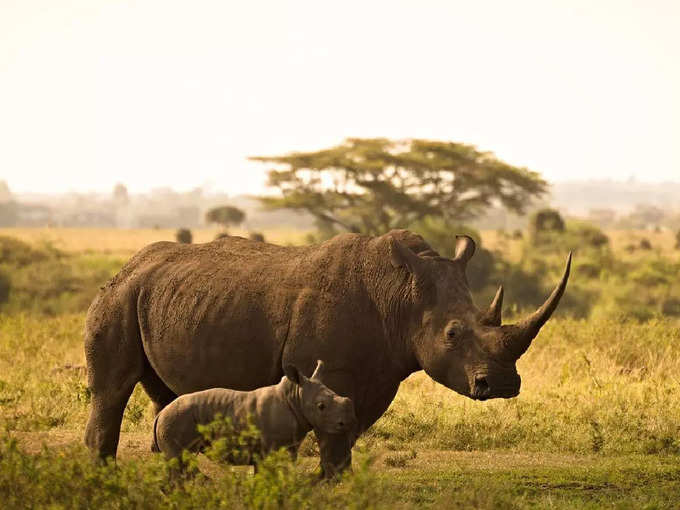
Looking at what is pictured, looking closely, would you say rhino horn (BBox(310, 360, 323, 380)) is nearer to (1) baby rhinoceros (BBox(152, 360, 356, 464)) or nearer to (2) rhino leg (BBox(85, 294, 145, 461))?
(1) baby rhinoceros (BBox(152, 360, 356, 464))

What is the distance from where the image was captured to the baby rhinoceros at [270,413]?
7344mm

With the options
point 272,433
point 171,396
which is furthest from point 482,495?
point 171,396

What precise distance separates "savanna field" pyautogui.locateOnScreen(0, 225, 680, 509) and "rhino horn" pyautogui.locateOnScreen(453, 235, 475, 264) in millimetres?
1501

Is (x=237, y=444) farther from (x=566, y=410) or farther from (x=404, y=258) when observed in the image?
(x=566, y=410)

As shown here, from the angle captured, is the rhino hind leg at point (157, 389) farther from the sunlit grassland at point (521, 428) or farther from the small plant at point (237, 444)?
the small plant at point (237, 444)

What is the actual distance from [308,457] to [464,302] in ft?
9.43

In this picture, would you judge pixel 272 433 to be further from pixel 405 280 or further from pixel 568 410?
pixel 568 410

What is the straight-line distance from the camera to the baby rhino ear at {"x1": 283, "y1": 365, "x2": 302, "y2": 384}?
24.1 feet

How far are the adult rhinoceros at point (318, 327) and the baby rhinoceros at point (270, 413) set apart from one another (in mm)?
372

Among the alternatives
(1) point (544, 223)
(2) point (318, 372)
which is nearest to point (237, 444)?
(2) point (318, 372)

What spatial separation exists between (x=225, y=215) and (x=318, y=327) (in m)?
57.0

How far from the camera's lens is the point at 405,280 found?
27.5 feet

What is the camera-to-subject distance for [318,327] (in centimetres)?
812

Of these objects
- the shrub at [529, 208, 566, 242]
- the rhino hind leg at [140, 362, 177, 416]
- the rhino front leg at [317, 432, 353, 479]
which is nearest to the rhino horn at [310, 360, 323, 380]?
the rhino front leg at [317, 432, 353, 479]
